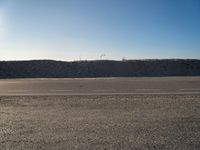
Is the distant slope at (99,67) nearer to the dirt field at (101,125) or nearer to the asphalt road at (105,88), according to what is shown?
the asphalt road at (105,88)

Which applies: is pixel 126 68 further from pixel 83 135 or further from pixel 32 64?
pixel 83 135

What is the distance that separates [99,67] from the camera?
157ft

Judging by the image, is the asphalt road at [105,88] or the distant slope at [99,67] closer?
the asphalt road at [105,88]

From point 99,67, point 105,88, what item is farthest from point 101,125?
point 99,67

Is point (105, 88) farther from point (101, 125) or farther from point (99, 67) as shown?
point (99, 67)

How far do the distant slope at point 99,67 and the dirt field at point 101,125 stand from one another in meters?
31.5

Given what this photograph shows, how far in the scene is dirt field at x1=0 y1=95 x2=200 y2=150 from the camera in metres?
7.08

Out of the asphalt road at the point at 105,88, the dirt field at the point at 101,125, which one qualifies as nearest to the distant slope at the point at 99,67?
the asphalt road at the point at 105,88

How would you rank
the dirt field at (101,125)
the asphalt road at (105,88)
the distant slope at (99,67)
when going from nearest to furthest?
the dirt field at (101,125) → the asphalt road at (105,88) → the distant slope at (99,67)

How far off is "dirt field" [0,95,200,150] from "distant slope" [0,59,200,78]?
103ft

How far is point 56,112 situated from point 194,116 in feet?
13.6

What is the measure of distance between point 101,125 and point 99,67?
38987 millimetres

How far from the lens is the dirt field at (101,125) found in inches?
279

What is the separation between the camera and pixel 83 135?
7805 millimetres
